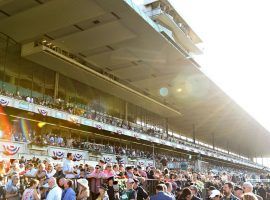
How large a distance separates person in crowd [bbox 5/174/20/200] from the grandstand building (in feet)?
27.2

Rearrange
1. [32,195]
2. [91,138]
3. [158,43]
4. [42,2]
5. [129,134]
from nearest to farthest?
1. [32,195]
2. [42,2]
3. [158,43]
4. [91,138]
5. [129,134]

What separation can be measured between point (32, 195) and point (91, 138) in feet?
77.6

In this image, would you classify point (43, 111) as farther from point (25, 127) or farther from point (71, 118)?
point (71, 118)

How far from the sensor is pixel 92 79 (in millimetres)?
30922

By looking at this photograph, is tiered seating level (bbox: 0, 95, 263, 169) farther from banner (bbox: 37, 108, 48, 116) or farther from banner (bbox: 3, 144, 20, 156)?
banner (bbox: 3, 144, 20, 156)

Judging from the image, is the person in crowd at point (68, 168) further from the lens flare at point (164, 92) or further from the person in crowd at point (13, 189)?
the lens flare at point (164, 92)

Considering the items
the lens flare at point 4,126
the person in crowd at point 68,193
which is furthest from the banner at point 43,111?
the person in crowd at point 68,193

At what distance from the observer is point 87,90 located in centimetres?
3284

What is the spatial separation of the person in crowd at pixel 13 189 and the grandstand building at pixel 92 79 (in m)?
8.30

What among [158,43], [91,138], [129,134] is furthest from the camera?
[129,134]

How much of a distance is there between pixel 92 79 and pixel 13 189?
22274mm

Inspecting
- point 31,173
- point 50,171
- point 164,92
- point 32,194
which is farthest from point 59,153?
point 164,92

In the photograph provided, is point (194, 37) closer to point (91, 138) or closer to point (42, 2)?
point (91, 138)

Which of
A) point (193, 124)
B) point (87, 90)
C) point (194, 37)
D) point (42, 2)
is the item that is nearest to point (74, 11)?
point (42, 2)
